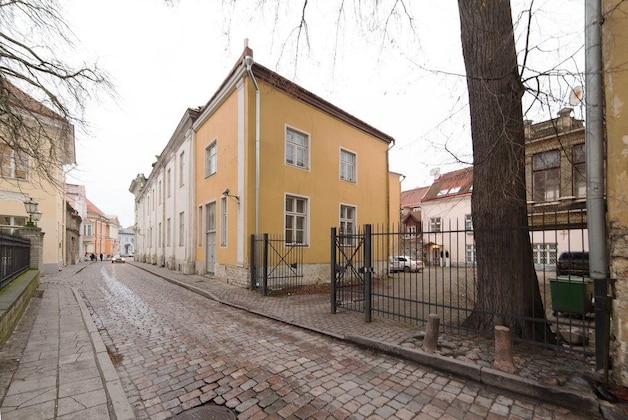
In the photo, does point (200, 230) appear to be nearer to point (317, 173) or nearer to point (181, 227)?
point (181, 227)

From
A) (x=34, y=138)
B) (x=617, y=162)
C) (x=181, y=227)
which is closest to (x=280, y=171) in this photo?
(x=34, y=138)

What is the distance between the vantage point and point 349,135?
15570 millimetres

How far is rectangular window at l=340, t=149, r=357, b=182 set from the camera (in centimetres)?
1537

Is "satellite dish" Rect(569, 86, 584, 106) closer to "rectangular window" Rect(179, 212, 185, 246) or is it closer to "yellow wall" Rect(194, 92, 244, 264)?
"yellow wall" Rect(194, 92, 244, 264)

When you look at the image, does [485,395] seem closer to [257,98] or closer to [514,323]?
[514,323]

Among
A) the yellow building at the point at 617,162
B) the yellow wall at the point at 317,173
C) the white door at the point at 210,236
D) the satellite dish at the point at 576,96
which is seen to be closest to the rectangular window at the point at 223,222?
the white door at the point at 210,236

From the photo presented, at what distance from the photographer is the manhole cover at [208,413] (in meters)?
2.88

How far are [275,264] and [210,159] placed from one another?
7.06 metres

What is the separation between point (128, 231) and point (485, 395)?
312 feet

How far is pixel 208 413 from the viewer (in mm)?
2943

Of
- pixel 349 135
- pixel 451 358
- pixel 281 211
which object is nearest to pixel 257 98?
pixel 281 211

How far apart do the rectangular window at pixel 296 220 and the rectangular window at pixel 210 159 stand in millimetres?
4532

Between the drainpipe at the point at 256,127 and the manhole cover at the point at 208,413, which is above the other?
the drainpipe at the point at 256,127

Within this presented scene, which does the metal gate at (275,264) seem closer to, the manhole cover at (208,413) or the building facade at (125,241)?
the manhole cover at (208,413)
